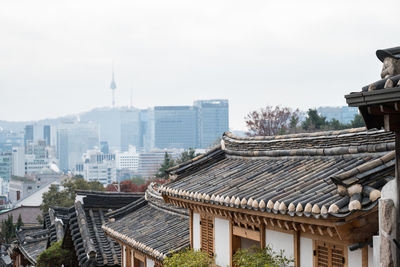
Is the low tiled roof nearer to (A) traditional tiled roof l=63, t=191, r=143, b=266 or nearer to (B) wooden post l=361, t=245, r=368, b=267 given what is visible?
(A) traditional tiled roof l=63, t=191, r=143, b=266

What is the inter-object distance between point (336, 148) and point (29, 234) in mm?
27224

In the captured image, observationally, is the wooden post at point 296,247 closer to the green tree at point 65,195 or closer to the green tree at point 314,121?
the green tree at point 314,121

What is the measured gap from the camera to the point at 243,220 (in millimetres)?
10320

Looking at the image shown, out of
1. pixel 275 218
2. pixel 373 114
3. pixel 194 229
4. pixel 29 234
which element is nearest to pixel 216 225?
pixel 194 229

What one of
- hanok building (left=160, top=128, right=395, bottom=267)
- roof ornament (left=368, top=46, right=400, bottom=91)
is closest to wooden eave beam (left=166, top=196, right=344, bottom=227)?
hanok building (left=160, top=128, right=395, bottom=267)

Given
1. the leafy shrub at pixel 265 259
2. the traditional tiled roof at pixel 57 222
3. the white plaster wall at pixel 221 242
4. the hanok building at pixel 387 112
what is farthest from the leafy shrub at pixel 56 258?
the hanok building at pixel 387 112

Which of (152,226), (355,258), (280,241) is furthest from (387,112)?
(152,226)

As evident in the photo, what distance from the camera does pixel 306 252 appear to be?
854 cm

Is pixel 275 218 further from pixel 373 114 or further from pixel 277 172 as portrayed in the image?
pixel 373 114

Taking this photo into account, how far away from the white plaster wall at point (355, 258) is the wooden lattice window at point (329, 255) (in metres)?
0.10

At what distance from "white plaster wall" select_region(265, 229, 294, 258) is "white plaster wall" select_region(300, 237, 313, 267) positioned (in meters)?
0.26

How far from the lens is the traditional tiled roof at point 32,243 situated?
92.6 ft

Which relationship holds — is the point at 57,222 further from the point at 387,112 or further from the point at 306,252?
the point at 387,112

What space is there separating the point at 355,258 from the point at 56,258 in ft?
52.9
